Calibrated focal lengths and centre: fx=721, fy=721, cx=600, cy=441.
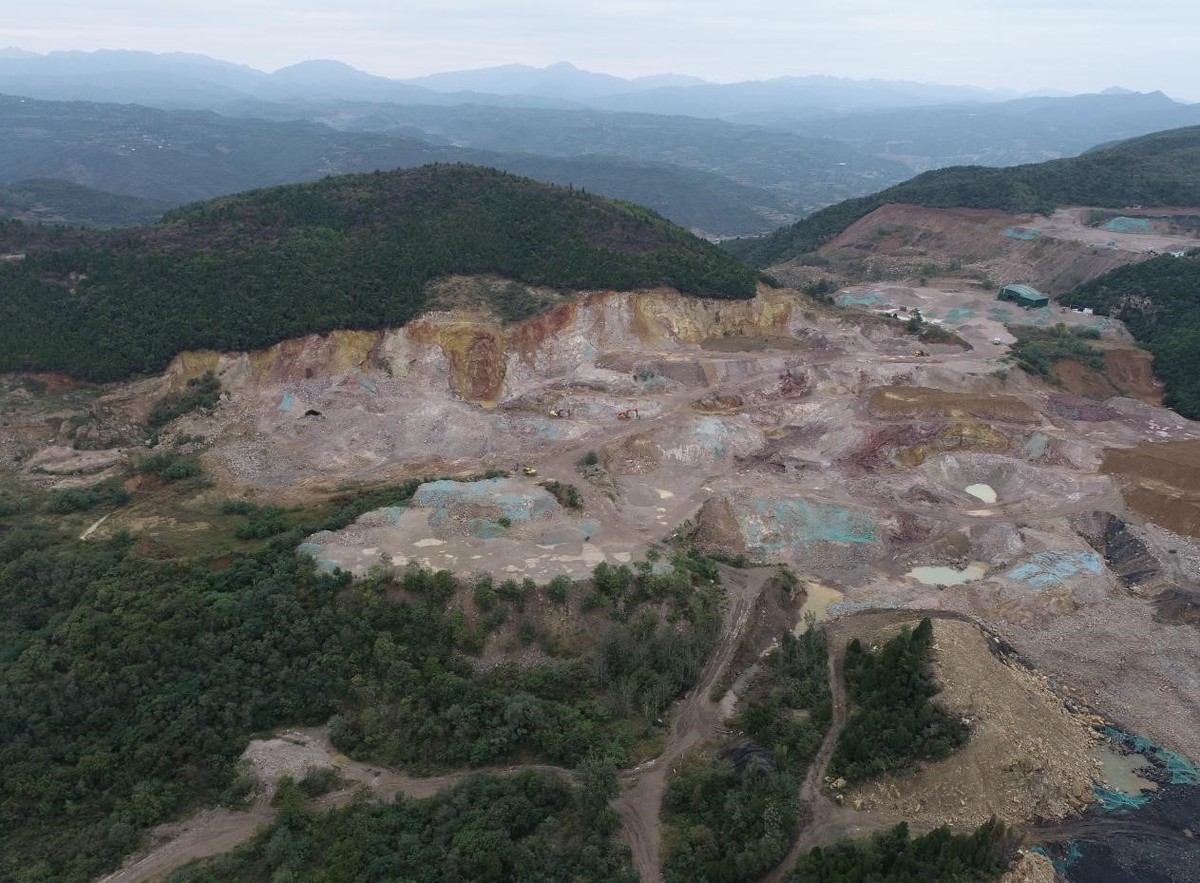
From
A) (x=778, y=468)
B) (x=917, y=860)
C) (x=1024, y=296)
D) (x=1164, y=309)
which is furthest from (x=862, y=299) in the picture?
(x=917, y=860)

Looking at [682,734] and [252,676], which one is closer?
[682,734]

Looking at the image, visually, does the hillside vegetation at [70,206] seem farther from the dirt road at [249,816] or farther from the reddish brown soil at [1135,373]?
the reddish brown soil at [1135,373]

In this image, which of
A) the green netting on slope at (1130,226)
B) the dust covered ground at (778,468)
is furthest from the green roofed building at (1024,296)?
the green netting on slope at (1130,226)

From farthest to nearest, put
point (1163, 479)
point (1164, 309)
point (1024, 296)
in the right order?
point (1024, 296), point (1164, 309), point (1163, 479)

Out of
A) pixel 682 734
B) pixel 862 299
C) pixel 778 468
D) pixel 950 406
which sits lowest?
pixel 682 734

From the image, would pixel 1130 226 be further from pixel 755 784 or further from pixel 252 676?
pixel 252 676

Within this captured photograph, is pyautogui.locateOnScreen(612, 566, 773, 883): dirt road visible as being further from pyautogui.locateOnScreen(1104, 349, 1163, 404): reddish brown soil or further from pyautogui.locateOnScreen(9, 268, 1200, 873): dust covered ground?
pyautogui.locateOnScreen(1104, 349, 1163, 404): reddish brown soil

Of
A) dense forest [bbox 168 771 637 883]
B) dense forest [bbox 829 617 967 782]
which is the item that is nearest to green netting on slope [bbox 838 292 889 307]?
dense forest [bbox 829 617 967 782]
